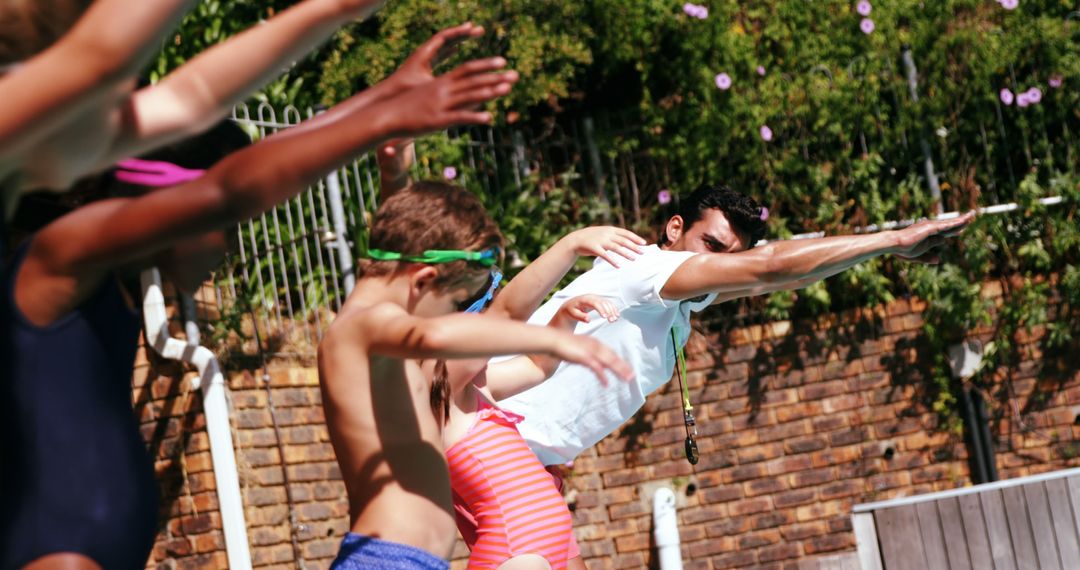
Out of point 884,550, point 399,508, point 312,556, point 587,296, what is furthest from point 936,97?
point 399,508

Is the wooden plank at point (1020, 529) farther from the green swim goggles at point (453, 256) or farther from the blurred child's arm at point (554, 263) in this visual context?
the green swim goggles at point (453, 256)

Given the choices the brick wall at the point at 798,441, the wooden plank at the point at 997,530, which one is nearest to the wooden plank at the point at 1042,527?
the wooden plank at the point at 997,530

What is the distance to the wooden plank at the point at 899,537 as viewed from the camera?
6.41 meters

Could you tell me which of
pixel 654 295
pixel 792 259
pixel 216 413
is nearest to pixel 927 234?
pixel 792 259

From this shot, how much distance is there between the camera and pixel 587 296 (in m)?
3.66

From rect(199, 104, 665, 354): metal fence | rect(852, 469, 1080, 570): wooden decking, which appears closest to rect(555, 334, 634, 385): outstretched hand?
rect(199, 104, 665, 354): metal fence

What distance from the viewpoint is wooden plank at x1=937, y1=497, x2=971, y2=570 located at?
6.35m

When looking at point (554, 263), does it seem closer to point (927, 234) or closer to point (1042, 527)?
point (927, 234)

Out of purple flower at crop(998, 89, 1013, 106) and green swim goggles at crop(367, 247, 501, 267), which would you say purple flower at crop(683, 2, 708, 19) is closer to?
purple flower at crop(998, 89, 1013, 106)

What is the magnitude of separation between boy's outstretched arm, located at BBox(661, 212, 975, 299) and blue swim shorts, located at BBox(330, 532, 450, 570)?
1.41 metres

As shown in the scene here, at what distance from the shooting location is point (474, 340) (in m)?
2.36

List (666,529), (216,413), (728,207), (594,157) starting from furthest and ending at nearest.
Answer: (594,157)
(666,529)
(216,413)
(728,207)

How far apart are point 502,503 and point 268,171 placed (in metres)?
1.96

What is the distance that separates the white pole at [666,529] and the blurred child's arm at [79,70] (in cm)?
606
